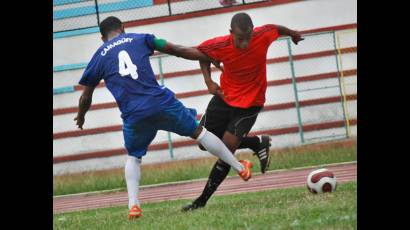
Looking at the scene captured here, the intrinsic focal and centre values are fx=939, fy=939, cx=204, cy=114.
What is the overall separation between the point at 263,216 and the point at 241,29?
229 cm

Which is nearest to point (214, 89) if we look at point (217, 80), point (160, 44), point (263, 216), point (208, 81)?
point (208, 81)

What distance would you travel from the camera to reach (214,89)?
9.64m

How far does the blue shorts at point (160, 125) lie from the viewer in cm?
927

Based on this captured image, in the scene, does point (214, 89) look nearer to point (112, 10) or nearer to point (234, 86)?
point (234, 86)

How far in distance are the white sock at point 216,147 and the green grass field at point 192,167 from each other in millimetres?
6220

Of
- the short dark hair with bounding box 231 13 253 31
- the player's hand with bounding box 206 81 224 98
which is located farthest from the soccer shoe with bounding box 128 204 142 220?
the short dark hair with bounding box 231 13 253 31

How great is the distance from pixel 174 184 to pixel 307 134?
3.47 metres

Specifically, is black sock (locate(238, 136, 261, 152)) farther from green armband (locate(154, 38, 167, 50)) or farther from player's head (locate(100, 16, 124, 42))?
player's head (locate(100, 16, 124, 42))

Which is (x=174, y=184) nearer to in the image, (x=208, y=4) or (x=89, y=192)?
(x=89, y=192)

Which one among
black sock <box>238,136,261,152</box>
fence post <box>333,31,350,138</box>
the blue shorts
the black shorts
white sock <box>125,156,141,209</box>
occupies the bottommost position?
fence post <box>333,31,350,138</box>

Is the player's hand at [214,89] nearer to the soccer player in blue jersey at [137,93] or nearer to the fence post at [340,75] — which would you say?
the soccer player in blue jersey at [137,93]

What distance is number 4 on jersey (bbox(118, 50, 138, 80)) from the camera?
9188mm

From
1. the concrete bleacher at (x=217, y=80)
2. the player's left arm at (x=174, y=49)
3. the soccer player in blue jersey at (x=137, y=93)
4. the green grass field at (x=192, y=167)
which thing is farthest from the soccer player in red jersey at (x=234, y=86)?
the concrete bleacher at (x=217, y=80)

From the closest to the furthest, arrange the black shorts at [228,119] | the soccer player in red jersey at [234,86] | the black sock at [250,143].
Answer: the soccer player in red jersey at [234,86]
the black shorts at [228,119]
the black sock at [250,143]
